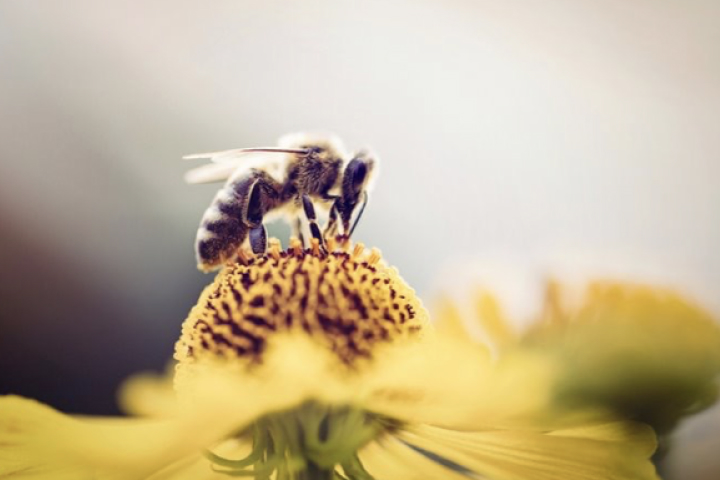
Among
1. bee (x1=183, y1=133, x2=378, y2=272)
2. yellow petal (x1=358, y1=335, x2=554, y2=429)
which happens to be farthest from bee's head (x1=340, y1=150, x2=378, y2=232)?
yellow petal (x1=358, y1=335, x2=554, y2=429)

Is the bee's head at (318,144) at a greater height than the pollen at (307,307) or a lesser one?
greater

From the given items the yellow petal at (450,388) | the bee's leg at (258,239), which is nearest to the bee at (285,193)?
the bee's leg at (258,239)

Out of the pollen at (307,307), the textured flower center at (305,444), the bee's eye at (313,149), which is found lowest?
the textured flower center at (305,444)

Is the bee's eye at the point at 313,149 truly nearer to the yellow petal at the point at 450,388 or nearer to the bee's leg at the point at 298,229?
the bee's leg at the point at 298,229

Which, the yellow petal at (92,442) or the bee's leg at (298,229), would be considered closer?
the yellow petal at (92,442)

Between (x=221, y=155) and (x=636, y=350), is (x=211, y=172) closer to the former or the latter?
(x=221, y=155)

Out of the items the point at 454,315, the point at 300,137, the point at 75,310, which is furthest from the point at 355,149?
the point at 75,310

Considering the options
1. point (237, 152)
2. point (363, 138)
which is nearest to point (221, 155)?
point (237, 152)
